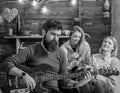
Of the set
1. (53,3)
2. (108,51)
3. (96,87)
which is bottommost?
(96,87)

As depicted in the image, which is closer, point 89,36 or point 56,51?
point 56,51

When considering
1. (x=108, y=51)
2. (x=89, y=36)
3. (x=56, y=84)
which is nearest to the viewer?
(x=56, y=84)

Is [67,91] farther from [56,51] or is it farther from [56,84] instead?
[56,51]

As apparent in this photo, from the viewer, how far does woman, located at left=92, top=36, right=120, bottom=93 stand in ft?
9.39

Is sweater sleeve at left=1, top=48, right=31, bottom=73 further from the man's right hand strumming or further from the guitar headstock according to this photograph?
the guitar headstock

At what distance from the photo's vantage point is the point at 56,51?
2.45 meters

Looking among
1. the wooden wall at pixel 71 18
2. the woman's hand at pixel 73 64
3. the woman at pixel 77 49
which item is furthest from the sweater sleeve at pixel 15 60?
the wooden wall at pixel 71 18

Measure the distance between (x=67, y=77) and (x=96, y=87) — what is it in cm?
59

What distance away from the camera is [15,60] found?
7.35 feet

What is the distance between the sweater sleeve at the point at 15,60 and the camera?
221 cm

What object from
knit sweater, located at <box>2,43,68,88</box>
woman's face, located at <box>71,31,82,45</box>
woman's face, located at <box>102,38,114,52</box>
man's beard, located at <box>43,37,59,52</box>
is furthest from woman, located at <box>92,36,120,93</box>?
man's beard, located at <box>43,37,59,52</box>

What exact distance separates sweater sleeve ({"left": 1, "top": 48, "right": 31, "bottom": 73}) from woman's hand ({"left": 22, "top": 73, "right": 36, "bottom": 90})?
6.5 inches

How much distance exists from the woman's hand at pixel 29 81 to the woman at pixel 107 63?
3.13 ft

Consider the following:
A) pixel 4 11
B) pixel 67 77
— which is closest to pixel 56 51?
pixel 67 77
